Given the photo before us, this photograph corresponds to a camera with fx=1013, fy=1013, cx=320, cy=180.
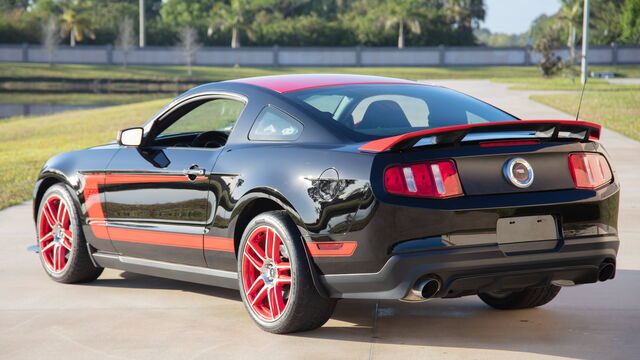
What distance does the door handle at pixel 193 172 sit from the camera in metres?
5.91

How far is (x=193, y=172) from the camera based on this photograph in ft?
19.6

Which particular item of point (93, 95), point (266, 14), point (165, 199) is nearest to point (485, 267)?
point (165, 199)

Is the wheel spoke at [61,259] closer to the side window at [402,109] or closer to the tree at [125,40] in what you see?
the side window at [402,109]

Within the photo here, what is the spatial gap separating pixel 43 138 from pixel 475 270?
24280 millimetres

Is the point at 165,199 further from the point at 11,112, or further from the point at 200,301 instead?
the point at 11,112

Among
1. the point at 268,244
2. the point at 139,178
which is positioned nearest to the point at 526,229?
the point at 268,244

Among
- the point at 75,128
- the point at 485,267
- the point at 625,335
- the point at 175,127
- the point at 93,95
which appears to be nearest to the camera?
the point at 485,267

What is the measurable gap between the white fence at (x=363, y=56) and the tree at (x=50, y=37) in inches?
171

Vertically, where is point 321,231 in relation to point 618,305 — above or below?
above

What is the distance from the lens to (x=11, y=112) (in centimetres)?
4588

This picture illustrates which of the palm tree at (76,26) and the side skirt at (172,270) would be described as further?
the palm tree at (76,26)

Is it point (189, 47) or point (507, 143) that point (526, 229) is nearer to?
point (507, 143)

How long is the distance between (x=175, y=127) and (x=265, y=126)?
2143 cm

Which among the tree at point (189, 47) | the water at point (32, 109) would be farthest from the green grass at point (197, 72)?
the water at point (32, 109)
